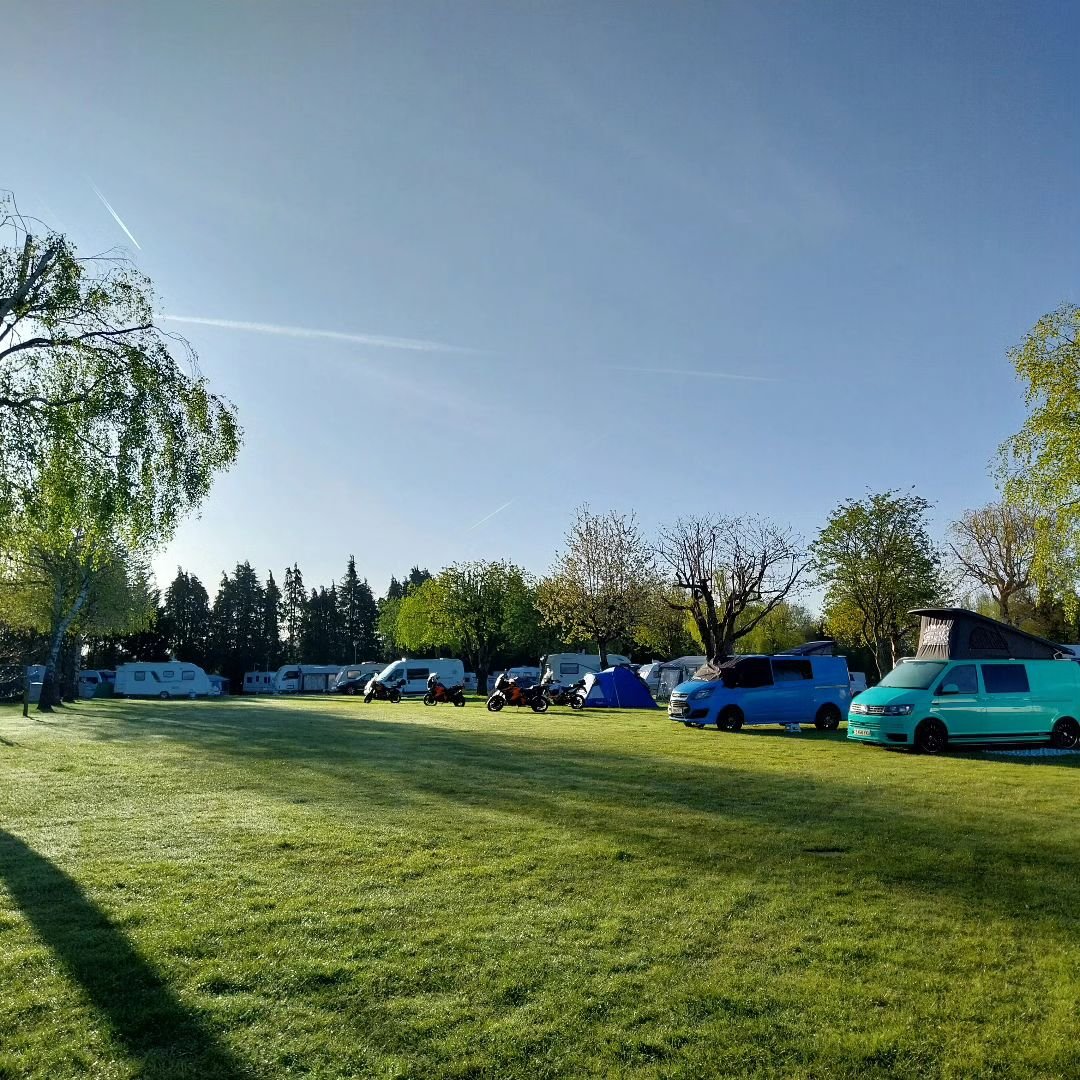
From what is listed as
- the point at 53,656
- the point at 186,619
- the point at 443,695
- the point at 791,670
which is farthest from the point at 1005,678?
the point at 186,619

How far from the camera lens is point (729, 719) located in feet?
74.1

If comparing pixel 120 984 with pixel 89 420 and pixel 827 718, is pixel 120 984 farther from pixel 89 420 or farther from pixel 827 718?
pixel 827 718

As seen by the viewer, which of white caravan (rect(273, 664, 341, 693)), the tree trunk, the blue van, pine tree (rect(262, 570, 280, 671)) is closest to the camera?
the blue van

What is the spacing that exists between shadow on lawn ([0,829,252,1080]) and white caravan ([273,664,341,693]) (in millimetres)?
69408

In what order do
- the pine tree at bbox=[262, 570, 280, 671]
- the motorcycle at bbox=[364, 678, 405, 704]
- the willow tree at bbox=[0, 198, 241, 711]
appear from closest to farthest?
the willow tree at bbox=[0, 198, 241, 711]
the motorcycle at bbox=[364, 678, 405, 704]
the pine tree at bbox=[262, 570, 280, 671]

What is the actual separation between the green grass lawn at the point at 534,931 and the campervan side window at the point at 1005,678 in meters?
6.31

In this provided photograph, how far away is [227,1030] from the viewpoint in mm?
3732

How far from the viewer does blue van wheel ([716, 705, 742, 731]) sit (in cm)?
2253

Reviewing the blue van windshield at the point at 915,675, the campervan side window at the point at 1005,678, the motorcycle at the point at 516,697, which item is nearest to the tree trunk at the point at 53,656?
the motorcycle at the point at 516,697

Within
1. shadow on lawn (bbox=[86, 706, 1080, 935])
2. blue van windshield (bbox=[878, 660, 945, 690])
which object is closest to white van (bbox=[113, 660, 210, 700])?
shadow on lawn (bbox=[86, 706, 1080, 935])

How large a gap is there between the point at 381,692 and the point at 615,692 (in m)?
14.3

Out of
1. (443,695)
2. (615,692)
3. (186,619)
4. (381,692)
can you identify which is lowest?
(381,692)

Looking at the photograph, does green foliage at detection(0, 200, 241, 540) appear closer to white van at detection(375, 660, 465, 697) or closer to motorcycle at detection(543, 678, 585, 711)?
motorcycle at detection(543, 678, 585, 711)

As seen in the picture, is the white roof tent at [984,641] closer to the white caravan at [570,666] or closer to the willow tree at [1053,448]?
the willow tree at [1053,448]
